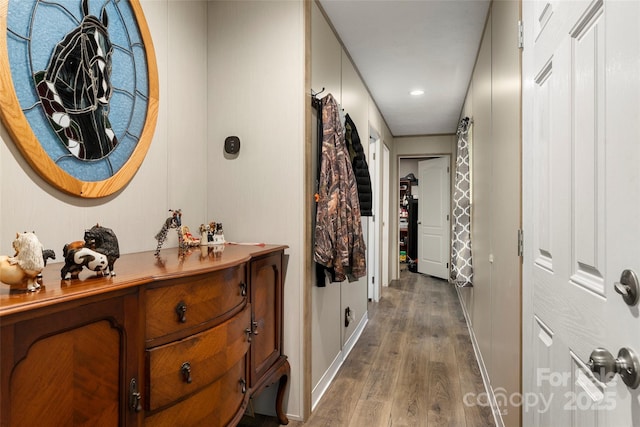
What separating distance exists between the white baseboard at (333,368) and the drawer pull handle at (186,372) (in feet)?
3.97

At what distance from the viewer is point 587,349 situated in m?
0.88

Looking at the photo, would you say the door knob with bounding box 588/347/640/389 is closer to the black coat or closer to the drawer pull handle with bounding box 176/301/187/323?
the drawer pull handle with bounding box 176/301/187/323

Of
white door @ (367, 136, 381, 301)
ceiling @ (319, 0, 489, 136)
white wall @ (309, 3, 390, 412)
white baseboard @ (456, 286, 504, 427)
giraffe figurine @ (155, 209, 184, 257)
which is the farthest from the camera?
white door @ (367, 136, 381, 301)

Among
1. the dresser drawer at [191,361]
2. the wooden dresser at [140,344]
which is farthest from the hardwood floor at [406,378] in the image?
the dresser drawer at [191,361]

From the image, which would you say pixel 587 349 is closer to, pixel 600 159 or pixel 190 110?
pixel 600 159

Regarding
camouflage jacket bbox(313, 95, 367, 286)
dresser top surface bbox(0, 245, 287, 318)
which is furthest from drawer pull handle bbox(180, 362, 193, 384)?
camouflage jacket bbox(313, 95, 367, 286)

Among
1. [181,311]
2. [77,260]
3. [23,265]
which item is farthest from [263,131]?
[23,265]

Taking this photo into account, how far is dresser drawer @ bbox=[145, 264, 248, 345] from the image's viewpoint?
1.13m

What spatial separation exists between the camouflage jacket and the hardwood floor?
2.64 ft

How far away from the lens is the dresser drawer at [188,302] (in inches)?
44.4

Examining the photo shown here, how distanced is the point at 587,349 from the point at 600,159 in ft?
1.46

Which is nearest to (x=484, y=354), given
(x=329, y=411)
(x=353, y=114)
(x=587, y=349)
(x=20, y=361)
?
(x=329, y=411)

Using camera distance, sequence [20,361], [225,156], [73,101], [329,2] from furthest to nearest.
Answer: [329,2]
[225,156]
[73,101]
[20,361]

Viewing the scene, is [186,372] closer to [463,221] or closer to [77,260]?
[77,260]
